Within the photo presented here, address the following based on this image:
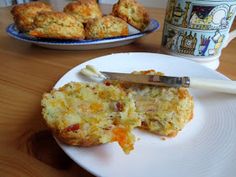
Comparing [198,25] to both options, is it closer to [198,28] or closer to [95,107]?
[198,28]

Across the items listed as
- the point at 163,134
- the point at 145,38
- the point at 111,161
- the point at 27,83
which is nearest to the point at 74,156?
the point at 111,161

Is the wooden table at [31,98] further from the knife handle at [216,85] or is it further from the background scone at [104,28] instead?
the knife handle at [216,85]

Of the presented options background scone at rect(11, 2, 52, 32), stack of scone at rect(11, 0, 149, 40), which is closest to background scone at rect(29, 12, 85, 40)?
stack of scone at rect(11, 0, 149, 40)

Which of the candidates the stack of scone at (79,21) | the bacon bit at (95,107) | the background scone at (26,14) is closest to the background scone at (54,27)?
the stack of scone at (79,21)

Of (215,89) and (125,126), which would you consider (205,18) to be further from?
(125,126)

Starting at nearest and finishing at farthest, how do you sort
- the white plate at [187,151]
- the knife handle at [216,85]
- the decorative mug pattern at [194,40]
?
the white plate at [187,151] < the knife handle at [216,85] < the decorative mug pattern at [194,40]

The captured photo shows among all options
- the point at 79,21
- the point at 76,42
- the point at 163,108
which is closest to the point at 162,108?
the point at 163,108

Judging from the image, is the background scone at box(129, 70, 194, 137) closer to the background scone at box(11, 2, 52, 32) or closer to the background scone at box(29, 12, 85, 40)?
the background scone at box(29, 12, 85, 40)
